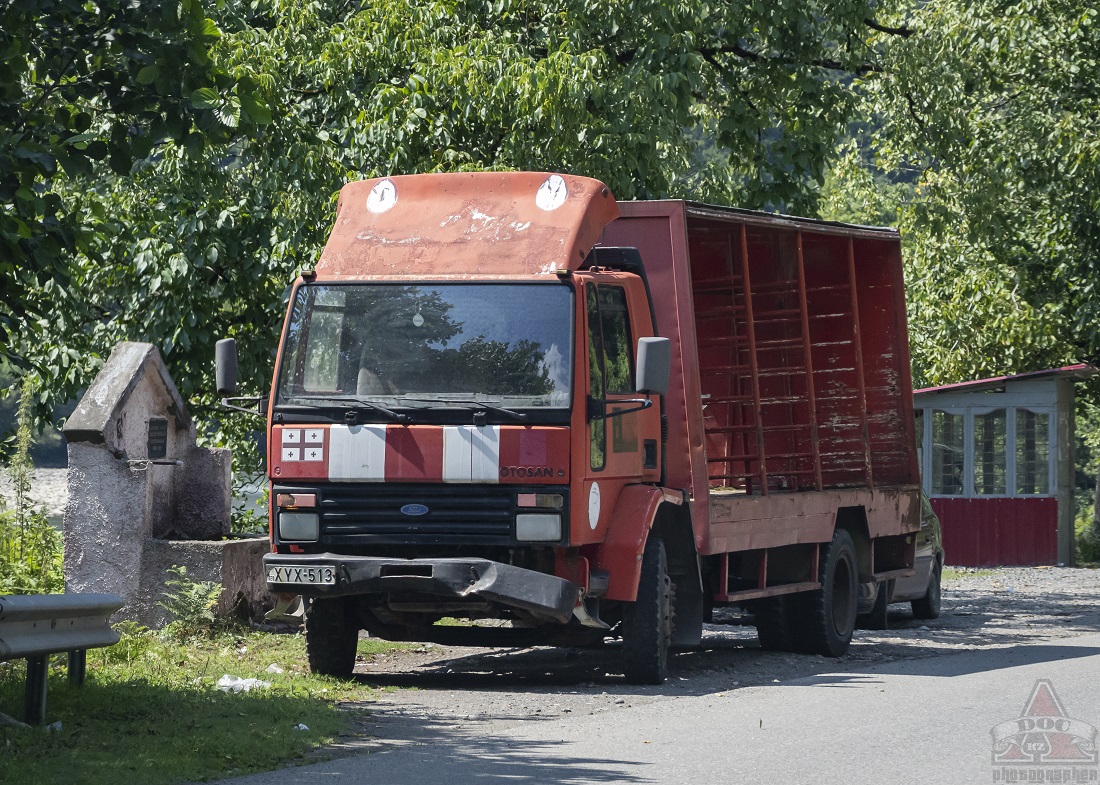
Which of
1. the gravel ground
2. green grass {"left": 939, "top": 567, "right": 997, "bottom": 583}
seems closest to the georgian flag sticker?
the gravel ground

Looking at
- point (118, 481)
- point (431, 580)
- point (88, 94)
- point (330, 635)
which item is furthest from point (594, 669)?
point (88, 94)

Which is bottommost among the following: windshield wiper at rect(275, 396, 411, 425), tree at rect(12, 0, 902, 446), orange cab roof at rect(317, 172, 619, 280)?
windshield wiper at rect(275, 396, 411, 425)

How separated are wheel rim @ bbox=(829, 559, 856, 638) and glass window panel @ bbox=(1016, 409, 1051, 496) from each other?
13.6 meters

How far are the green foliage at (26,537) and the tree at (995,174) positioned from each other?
1092 cm

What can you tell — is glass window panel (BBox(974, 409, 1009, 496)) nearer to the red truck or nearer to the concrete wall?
the red truck

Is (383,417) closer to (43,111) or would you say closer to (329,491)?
(329,491)

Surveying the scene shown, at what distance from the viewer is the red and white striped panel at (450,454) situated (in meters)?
10.0

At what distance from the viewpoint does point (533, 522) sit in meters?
10.1

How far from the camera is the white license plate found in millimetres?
10156

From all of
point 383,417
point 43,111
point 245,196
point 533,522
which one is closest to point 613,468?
point 533,522

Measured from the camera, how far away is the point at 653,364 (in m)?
10.3

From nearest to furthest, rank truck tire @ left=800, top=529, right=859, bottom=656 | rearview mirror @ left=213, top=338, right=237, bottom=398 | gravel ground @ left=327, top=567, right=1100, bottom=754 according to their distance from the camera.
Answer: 1. gravel ground @ left=327, top=567, right=1100, bottom=754
2. rearview mirror @ left=213, top=338, right=237, bottom=398
3. truck tire @ left=800, top=529, right=859, bottom=656

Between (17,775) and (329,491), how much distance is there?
11.9 ft

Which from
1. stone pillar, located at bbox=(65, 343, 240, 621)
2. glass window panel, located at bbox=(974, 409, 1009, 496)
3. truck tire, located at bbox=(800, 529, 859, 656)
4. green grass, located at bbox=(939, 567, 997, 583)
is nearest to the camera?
stone pillar, located at bbox=(65, 343, 240, 621)
